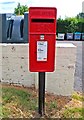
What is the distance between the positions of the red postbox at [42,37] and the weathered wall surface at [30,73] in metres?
0.99

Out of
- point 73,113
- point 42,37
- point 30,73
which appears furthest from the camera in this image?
point 30,73

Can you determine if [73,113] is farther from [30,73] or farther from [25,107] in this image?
[30,73]

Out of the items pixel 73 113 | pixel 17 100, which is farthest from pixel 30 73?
pixel 73 113

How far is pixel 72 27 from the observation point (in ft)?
130

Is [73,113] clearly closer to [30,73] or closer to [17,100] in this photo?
[17,100]

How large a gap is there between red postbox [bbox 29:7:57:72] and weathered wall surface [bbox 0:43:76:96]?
3.26 feet

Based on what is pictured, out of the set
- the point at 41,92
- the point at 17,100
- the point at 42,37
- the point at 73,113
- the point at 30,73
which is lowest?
the point at 73,113

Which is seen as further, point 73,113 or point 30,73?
point 30,73

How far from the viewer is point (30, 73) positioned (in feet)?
20.7

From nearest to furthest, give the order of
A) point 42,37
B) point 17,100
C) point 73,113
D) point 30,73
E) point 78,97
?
1. point 42,37
2. point 73,113
3. point 17,100
4. point 78,97
5. point 30,73

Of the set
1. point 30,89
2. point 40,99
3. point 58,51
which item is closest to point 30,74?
point 30,89

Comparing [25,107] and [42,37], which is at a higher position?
[42,37]

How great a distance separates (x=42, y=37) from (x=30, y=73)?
147cm

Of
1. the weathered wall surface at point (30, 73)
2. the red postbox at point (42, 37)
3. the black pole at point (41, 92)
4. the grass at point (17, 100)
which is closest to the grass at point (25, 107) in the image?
the grass at point (17, 100)
